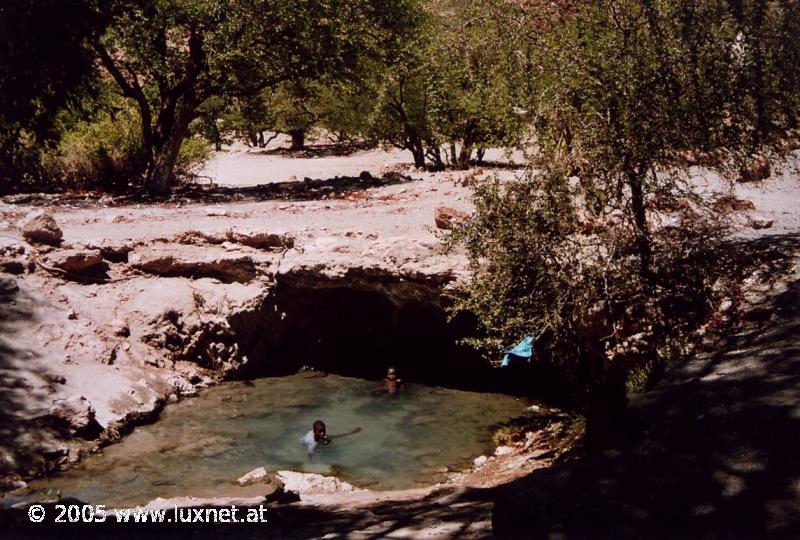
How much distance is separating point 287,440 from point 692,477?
6036mm

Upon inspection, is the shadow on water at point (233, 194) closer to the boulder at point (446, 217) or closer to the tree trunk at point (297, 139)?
the boulder at point (446, 217)

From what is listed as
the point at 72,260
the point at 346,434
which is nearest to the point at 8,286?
the point at 72,260

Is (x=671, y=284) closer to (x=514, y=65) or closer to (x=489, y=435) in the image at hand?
(x=514, y=65)

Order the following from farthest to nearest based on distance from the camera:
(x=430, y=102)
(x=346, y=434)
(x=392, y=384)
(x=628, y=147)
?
(x=430, y=102) → (x=392, y=384) → (x=346, y=434) → (x=628, y=147)

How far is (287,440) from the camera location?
880 centimetres

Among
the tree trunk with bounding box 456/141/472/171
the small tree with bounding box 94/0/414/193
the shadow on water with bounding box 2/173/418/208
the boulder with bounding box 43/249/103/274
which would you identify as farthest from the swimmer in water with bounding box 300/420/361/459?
the tree trunk with bounding box 456/141/472/171

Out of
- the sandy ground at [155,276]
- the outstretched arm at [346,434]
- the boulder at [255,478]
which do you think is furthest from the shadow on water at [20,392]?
the outstretched arm at [346,434]

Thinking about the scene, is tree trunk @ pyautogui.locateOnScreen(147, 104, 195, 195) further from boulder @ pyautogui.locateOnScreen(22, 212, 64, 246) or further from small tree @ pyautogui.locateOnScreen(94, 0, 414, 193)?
boulder @ pyautogui.locateOnScreen(22, 212, 64, 246)

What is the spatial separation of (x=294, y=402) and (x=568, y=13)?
6.39 meters

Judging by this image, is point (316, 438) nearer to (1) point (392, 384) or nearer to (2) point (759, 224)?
(1) point (392, 384)

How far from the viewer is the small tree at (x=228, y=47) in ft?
47.4

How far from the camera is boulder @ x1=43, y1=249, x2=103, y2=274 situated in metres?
10.4

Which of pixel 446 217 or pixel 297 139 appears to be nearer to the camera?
pixel 446 217

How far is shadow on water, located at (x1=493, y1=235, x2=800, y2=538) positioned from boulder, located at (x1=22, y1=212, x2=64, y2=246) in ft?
29.6
